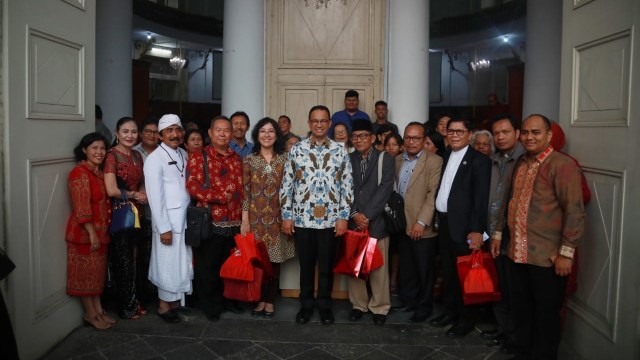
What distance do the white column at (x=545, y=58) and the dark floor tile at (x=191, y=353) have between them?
602 centimetres

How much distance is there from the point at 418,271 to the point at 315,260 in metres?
0.92

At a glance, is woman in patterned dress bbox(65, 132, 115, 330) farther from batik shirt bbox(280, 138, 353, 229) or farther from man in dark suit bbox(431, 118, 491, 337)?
man in dark suit bbox(431, 118, 491, 337)

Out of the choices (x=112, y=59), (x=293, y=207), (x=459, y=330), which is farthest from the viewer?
(x=112, y=59)

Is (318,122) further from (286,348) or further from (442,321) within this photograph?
(442,321)

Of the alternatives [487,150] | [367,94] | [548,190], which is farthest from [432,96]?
[548,190]

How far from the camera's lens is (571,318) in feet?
12.1

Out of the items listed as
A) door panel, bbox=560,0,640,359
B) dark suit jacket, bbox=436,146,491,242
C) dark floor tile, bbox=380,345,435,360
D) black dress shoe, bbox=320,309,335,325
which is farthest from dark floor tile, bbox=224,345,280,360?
door panel, bbox=560,0,640,359

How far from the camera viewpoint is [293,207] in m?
4.27

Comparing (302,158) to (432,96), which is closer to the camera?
(302,158)

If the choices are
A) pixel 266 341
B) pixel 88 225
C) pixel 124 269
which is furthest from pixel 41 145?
pixel 266 341

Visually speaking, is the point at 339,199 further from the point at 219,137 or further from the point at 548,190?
the point at 548,190

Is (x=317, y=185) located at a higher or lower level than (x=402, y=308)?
higher

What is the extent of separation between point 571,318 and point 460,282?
82cm

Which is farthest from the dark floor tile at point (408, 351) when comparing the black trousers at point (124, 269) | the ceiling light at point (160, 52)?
the ceiling light at point (160, 52)
